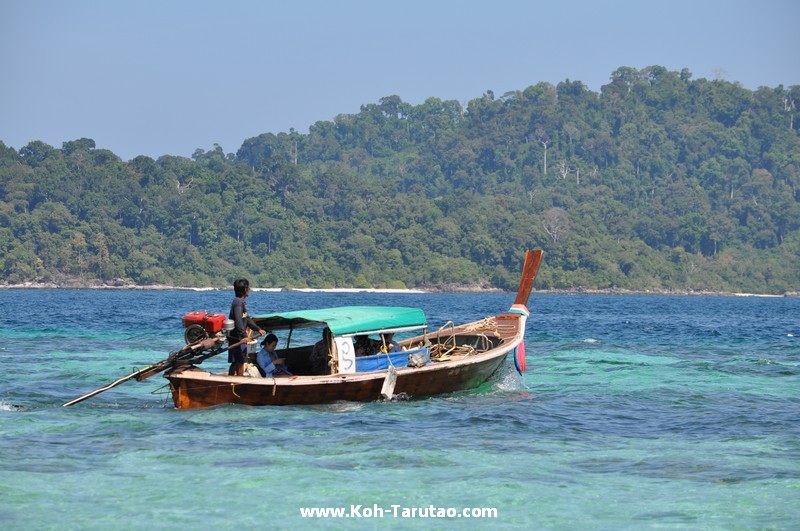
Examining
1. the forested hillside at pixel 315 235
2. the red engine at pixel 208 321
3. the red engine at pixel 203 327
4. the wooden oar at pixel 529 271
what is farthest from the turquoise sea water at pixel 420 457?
the forested hillside at pixel 315 235

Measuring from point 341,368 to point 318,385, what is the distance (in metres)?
0.70

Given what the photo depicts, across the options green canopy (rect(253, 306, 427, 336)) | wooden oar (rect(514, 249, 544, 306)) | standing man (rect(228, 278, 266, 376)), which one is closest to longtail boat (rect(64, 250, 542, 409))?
green canopy (rect(253, 306, 427, 336))

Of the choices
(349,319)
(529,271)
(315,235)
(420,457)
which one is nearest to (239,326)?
(349,319)

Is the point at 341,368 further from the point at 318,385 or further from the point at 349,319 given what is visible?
the point at 349,319

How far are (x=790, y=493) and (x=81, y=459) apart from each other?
9.71 meters

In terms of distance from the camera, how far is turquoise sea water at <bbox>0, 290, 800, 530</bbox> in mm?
12820

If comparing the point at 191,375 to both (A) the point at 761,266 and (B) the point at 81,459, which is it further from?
(A) the point at 761,266

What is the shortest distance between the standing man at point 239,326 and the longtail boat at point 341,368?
26cm

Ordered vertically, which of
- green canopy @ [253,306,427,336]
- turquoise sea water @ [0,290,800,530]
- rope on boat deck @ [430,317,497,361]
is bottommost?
turquoise sea water @ [0,290,800,530]

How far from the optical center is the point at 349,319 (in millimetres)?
19906

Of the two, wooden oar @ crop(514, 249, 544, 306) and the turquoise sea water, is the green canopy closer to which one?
the turquoise sea water

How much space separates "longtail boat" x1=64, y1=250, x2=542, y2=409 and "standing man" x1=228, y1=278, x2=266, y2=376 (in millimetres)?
264

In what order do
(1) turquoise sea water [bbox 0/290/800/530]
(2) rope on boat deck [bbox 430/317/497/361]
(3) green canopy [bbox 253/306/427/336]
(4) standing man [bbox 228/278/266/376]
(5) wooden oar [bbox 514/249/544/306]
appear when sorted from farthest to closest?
(5) wooden oar [bbox 514/249/544/306] < (2) rope on boat deck [bbox 430/317/497/361] < (3) green canopy [bbox 253/306/427/336] < (4) standing man [bbox 228/278/266/376] < (1) turquoise sea water [bbox 0/290/800/530]

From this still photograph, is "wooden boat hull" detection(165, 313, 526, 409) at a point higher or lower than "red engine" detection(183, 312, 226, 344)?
lower
